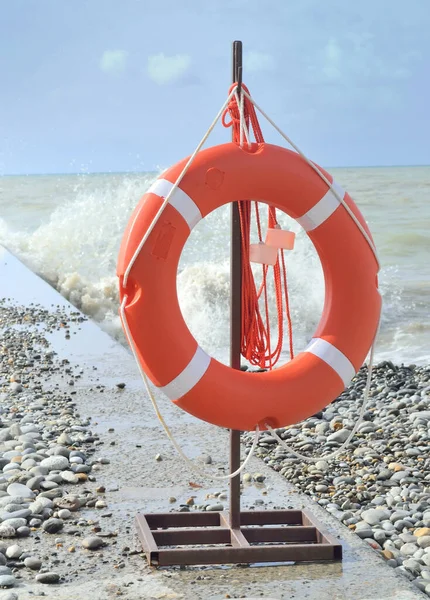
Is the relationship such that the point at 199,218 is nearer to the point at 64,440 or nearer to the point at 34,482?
the point at 34,482

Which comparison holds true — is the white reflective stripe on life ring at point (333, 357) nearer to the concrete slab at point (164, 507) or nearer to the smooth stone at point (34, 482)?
the concrete slab at point (164, 507)

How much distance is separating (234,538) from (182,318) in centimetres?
58

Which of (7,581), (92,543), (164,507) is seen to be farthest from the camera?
(164,507)

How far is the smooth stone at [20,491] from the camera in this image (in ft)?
8.96

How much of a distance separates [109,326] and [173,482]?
4.36 metres

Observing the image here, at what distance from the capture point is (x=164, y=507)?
2676mm

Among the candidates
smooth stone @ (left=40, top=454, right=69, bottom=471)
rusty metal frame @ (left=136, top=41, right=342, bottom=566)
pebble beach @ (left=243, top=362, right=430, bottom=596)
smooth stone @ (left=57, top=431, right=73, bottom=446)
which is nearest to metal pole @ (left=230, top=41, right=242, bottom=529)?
rusty metal frame @ (left=136, top=41, right=342, bottom=566)

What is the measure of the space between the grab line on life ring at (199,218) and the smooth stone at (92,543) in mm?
424

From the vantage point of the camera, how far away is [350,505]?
9.49 feet

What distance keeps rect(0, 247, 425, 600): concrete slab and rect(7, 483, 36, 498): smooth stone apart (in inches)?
9.0

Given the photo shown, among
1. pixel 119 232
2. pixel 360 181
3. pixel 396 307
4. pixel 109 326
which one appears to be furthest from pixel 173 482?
pixel 360 181

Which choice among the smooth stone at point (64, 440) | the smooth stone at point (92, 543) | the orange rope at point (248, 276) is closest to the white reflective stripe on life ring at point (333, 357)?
the orange rope at point (248, 276)

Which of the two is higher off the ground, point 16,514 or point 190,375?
point 190,375

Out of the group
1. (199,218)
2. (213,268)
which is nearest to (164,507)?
(199,218)
